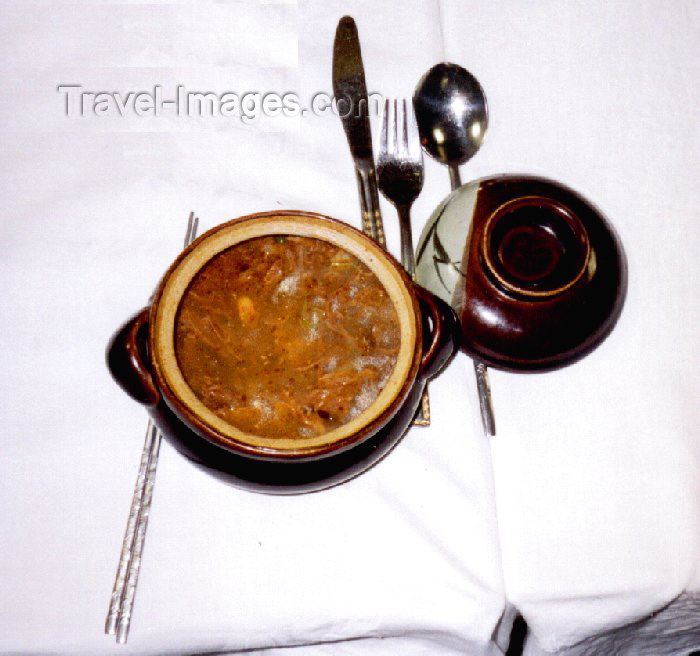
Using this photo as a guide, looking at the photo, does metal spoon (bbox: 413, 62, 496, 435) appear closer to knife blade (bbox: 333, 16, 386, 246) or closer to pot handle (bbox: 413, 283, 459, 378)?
knife blade (bbox: 333, 16, 386, 246)

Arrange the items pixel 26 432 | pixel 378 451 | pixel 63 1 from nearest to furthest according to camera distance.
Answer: pixel 378 451 < pixel 26 432 < pixel 63 1

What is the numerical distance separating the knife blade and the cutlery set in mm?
150

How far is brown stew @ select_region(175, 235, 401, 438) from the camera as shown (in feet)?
2.64

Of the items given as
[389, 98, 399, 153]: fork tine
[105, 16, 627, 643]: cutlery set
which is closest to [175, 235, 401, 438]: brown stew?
[105, 16, 627, 643]: cutlery set

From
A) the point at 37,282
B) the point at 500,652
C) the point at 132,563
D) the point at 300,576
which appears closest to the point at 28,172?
the point at 37,282

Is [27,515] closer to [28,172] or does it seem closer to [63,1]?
[28,172]

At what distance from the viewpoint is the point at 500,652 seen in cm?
101

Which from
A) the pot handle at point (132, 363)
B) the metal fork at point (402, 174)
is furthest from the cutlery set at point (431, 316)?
the metal fork at point (402, 174)

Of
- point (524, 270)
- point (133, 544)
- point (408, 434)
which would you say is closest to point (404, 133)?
point (524, 270)

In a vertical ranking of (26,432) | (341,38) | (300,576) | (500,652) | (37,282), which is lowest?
(500,652)

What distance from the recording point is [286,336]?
85 centimetres

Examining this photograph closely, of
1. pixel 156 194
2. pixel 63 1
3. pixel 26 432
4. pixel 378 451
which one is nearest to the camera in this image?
pixel 378 451

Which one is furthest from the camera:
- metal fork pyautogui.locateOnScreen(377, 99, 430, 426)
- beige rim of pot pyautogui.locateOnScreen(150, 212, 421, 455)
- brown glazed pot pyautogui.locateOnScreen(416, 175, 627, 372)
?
metal fork pyautogui.locateOnScreen(377, 99, 430, 426)

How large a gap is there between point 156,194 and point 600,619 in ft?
3.14
